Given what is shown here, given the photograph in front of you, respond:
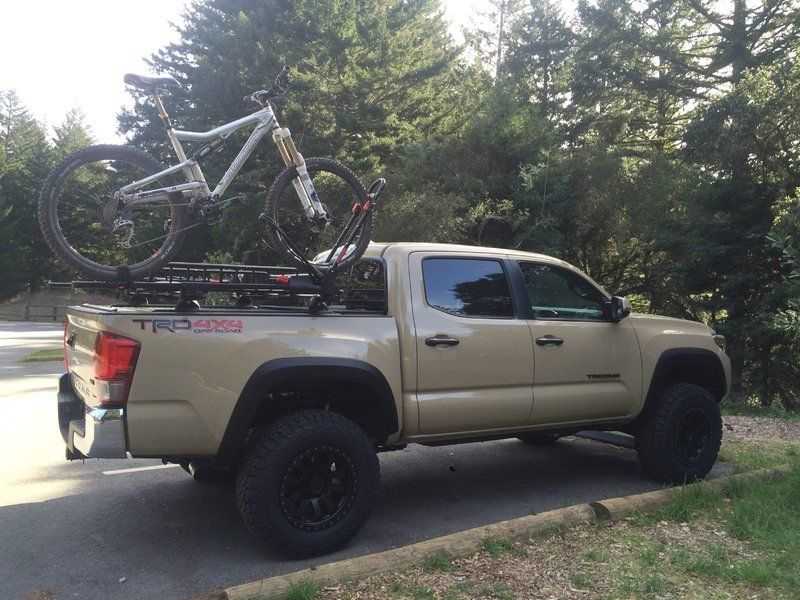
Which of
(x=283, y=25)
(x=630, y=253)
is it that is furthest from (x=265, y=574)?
(x=283, y=25)

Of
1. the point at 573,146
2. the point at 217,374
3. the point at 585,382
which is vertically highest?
the point at 573,146

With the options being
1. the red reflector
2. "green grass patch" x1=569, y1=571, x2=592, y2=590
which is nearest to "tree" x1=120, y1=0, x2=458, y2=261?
the red reflector

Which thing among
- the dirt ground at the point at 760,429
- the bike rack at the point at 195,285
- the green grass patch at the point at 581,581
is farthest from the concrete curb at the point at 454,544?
the dirt ground at the point at 760,429

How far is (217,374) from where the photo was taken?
3756mm

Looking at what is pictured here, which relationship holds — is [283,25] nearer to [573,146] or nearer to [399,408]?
[573,146]

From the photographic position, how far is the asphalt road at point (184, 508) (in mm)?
3826

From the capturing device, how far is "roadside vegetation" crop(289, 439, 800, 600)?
3350 mm

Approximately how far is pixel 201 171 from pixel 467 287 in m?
2.09

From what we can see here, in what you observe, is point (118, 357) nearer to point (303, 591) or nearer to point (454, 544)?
point (303, 591)

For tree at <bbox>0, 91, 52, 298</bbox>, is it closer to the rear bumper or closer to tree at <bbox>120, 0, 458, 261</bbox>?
tree at <bbox>120, 0, 458, 261</bbox>

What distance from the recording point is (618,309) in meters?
5.31

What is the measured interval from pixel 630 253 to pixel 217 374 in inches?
603

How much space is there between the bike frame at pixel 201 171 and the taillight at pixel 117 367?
1.16 meters

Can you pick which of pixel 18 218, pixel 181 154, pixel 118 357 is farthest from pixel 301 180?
pixel 18 218
